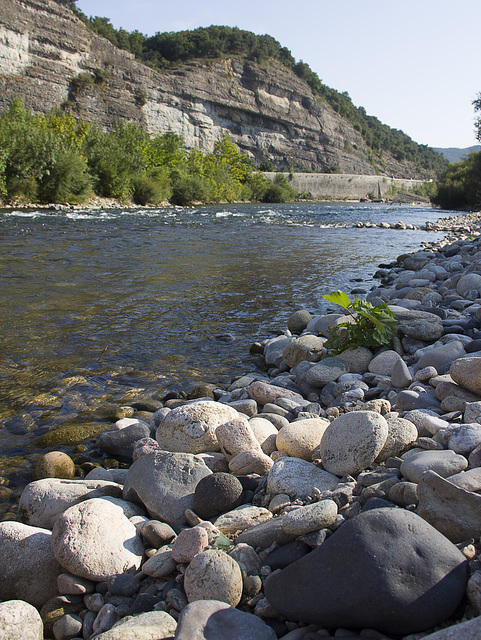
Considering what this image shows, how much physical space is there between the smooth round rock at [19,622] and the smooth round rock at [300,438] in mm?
1425

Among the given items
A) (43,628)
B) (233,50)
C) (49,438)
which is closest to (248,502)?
(43,628)

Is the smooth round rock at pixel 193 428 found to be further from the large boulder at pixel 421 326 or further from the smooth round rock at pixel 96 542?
the large boulder at pixel 421 326

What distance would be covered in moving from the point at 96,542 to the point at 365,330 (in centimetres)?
325

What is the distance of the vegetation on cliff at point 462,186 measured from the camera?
4075 centimetres

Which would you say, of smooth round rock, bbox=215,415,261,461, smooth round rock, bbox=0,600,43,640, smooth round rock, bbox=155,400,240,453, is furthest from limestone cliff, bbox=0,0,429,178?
smooth round rock, bbox=0,600,43,640

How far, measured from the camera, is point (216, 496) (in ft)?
7.12

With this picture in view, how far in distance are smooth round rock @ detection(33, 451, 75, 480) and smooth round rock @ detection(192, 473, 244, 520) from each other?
1.07 meters

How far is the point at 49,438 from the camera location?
3.25 meters

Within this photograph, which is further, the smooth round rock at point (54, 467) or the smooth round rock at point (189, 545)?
the smooth round rock at point (54, 467)

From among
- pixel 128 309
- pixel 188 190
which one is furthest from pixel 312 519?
pixel 188 190

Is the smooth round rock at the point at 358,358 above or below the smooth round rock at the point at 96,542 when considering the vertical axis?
above

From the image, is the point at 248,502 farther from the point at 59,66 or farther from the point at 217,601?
the point at 59,66

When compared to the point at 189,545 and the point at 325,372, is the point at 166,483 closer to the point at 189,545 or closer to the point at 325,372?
the point at 189,545

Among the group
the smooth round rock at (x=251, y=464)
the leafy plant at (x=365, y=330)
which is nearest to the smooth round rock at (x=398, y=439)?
the smooth round rock at (x=251, y=464)
